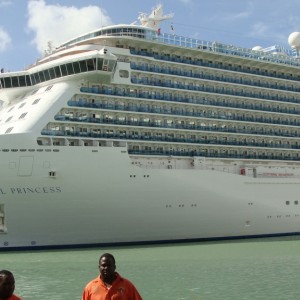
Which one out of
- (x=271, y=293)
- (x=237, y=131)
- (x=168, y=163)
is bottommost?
(x=271, y=293)

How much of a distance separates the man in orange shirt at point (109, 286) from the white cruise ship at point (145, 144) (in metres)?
18.8

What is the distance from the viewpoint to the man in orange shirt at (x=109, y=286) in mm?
4875

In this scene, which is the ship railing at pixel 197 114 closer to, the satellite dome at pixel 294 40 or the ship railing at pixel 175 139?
the ship railing at pixel 175 139

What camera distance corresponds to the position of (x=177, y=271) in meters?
16.9

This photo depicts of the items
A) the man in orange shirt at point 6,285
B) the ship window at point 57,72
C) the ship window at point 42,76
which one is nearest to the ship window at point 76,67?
the ship window at point 57,72

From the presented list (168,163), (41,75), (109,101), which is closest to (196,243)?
(168,163)

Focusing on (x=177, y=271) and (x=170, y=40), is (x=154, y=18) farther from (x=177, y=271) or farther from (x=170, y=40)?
(x=177, y=271)

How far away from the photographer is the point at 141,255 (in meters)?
21.8

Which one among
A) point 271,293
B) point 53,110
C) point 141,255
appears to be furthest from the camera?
point 53,110

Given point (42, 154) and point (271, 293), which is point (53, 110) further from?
point (271, 293)

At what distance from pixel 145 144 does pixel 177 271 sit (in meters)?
11.9

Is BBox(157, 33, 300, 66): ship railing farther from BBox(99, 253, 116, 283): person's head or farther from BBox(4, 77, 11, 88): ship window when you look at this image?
BBox(99, 253, 116, 283): person's head

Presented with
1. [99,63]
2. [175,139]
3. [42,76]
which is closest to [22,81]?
[42,76]

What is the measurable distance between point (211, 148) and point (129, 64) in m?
7.21
